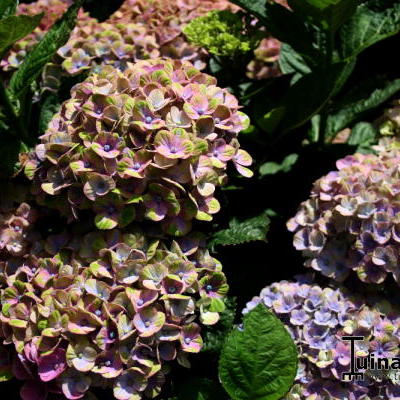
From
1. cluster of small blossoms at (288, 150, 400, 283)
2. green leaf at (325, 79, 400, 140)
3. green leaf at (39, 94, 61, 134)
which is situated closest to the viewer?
cluster of small blossoms at (288, 150, 400, 283)

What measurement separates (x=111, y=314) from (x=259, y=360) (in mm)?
336

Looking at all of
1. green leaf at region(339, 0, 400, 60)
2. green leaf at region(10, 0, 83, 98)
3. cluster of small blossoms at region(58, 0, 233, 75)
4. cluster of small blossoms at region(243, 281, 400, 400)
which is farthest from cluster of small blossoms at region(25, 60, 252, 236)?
green leaf at region(339, 0, 400, 60)

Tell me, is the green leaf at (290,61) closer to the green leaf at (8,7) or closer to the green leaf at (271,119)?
the green leaf at (271,119)

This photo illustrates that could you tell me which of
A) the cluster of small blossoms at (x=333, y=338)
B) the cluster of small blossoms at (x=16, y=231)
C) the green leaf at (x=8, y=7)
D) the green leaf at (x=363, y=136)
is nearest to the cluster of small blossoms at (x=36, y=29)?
the green leaf at (x=8, y=7)

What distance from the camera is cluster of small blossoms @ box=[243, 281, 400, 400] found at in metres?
1.62

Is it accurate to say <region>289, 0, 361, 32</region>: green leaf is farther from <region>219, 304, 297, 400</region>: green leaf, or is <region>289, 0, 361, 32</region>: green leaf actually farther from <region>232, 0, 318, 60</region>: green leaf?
<region>219, 304, 297, 400</region>: green leaf

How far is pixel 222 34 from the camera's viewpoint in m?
1.97

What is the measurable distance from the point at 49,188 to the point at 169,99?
0.35 meters

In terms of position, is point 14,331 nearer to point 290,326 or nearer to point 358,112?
point 290,326

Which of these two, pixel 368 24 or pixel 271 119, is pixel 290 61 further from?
pixel 271 119

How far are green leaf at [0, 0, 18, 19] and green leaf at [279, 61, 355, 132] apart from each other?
0.80 m

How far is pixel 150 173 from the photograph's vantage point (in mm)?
1577

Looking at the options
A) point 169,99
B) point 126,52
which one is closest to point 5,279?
point 169,99

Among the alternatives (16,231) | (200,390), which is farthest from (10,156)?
(200,390)
